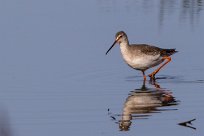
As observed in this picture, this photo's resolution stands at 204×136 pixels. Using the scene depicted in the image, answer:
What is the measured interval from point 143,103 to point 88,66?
8.67 ft

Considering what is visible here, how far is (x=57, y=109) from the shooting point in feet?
32.0

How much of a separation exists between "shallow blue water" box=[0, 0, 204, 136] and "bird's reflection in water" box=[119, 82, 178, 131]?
0.30 ft

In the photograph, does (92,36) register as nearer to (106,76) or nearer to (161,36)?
(161,36)

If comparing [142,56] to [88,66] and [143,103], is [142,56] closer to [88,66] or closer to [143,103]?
[88,66]

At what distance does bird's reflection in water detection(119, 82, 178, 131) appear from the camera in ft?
30.7

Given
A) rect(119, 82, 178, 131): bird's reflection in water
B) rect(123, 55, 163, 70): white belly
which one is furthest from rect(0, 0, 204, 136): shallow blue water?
rect(123, 55, 163, 70): white belly

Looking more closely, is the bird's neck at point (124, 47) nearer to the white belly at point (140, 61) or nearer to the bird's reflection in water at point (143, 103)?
the white belly at point (140, 61)

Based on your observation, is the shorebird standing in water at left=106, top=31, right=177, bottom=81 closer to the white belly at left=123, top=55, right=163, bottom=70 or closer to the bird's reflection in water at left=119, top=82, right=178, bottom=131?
the white belly at left=123, top=55, right=163, bottom=70

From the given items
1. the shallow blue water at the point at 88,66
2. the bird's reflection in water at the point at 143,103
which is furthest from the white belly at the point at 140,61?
the bird's reflection in water at the point at 143,103

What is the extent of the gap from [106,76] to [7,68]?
1.79 m

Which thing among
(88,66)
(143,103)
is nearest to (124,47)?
(88,66)

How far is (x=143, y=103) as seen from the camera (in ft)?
33.5

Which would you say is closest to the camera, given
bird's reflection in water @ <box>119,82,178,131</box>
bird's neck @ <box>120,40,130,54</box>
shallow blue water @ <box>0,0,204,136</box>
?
shallow blue water @ <box>0,0,204,136</box>

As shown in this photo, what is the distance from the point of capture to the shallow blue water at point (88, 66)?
9086mm
